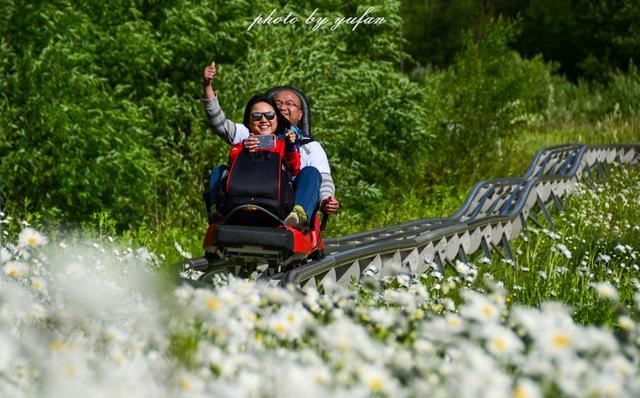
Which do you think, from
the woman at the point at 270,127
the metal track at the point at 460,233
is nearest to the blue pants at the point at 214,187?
the woman at the point at 270,127

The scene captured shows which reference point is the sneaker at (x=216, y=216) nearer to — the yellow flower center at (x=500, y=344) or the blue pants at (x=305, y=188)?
the blue pants at (x=305, y=188)

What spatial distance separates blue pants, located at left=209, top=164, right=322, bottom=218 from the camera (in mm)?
4828

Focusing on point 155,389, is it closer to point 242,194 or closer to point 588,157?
point 242,194

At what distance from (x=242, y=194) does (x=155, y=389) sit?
2884mm

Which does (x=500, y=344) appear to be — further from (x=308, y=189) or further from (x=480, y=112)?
(x=480, y=112)

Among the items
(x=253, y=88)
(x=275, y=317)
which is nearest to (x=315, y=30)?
(x=253, y=88)

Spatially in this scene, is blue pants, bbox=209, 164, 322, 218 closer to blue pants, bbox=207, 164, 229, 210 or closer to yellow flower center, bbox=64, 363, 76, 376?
blue pants, bbox=207, 164, 229, 210

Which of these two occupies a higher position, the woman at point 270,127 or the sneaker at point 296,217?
the woman at point 270,127

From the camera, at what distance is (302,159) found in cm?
525

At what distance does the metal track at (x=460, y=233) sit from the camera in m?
5.49

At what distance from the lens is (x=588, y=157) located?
40.9ft

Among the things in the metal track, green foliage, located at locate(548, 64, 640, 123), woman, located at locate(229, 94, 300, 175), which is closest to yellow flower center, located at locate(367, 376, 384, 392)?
the metal track

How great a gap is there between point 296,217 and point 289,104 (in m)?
1.12

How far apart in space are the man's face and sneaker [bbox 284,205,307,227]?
993mm
